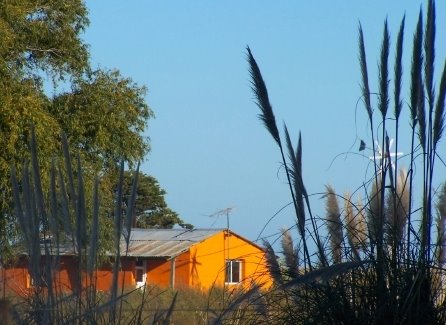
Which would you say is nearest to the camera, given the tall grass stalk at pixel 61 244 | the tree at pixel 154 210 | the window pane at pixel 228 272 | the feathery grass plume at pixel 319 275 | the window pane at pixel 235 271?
the feathery grass plume at pixel 319 275

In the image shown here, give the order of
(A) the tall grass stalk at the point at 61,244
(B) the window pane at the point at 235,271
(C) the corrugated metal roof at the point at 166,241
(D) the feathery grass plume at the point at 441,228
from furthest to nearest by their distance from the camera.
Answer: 1. (C) the corrugated metal roof at the point at 166,241
2. (B) the window pane at the point at 235,271
3. (D) the feathery grass plume at the point at 441,228
4. (A) the tall grass stalk at the point at 61,244

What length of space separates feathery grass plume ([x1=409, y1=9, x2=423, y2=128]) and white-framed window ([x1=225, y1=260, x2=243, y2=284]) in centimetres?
108

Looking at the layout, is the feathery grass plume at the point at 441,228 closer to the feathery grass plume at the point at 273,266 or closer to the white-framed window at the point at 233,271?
the feathery grass plume at the point at 273,266

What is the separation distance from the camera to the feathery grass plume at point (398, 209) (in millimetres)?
3785

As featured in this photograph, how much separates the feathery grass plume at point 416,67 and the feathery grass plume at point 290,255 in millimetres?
740

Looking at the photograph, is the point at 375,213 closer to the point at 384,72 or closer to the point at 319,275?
the point at 384,72

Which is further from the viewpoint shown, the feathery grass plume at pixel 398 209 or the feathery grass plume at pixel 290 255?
the feathery grass plume at pixel 290 255

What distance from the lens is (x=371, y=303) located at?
3652mm

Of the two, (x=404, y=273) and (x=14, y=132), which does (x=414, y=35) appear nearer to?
(x=404, y=273)

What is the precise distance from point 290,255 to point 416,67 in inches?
36.0

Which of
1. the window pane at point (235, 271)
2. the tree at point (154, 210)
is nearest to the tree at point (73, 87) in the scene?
the window pane at point (235, 271)

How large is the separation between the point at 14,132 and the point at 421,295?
608 inches

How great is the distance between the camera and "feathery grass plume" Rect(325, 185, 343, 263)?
396 cm

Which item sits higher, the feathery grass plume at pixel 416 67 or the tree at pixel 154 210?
the tree at pixel 154 210
